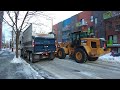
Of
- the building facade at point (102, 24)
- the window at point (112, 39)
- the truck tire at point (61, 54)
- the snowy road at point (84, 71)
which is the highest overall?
the building facade at point (102, 24)

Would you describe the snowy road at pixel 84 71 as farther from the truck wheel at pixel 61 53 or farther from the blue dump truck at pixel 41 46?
the truck wheel at pixel 61 53

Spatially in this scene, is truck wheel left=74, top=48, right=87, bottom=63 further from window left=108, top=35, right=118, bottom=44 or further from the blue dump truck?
window left=108, top=35, right=118, bottom=44

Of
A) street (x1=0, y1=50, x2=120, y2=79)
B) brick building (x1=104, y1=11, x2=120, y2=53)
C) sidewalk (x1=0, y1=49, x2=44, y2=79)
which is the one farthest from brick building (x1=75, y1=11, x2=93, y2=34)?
sidewalk (x1=0, y1=49, x2=44, y2=79)

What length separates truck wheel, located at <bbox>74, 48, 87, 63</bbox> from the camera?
56.2 feet

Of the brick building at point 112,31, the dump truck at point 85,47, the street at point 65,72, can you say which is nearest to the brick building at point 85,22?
the brick building at point 112,31

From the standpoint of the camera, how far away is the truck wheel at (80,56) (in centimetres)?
1712

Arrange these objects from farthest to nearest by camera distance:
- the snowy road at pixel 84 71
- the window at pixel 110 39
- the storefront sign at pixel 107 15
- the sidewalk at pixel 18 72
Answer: the window at pixel 110 39, the storefront sign at pixel 107 15, the snowy road at pixel 84 71, the sidewalk at pixel 18 72

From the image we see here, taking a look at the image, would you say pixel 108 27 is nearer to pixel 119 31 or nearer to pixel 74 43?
pixel 119 31

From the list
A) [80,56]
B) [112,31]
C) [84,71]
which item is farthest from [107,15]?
[84,71]

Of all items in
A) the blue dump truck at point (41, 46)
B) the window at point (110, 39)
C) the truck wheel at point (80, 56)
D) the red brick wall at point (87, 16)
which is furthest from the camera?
the red brick wall at point (87, 16)
